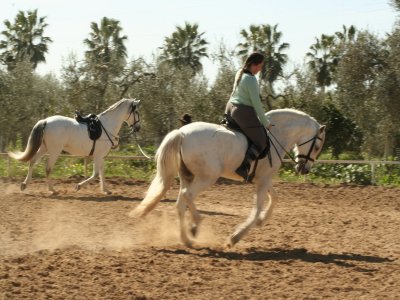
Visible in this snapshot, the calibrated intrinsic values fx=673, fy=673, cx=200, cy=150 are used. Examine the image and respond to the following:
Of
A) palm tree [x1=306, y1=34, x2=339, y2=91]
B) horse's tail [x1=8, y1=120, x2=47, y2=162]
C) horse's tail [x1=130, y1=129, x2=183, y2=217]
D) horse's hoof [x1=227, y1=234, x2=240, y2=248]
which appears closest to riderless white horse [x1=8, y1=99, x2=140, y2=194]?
horse's tail [x1=8, y1=120, x2=47, y2=162]

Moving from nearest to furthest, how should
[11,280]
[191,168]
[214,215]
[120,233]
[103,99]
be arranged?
[11,280] → [191,168] → [120,233] → [214,215] → [103,99]

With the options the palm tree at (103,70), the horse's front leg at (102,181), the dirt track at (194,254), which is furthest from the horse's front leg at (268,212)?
the palm tree at (103,70)

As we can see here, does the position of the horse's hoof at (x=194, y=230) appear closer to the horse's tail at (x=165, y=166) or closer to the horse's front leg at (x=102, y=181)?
the horse's tail at (x=165, y=166)

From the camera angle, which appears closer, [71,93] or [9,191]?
[9,191]

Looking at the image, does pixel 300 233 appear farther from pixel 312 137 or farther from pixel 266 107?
pixel 266 107

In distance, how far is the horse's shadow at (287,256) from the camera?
8.26 metres

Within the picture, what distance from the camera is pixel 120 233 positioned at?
10031 millimetres

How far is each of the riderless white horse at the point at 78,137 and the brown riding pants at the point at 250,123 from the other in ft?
24.5

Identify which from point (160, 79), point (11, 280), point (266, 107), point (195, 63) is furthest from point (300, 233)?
point (195, 63)

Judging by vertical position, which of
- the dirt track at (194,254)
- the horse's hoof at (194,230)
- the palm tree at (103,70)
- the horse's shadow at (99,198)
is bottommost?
the horse's shadow at (99,198)

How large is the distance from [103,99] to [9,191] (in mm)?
10193

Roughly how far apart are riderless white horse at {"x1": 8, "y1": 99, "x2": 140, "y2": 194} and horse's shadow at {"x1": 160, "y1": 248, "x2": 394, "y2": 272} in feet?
25.7

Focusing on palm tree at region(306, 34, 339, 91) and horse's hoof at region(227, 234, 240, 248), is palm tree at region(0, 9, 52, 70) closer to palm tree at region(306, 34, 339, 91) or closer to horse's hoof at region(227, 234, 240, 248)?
palm tree at region(306, 34, 339, 91)

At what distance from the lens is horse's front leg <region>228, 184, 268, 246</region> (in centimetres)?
891
